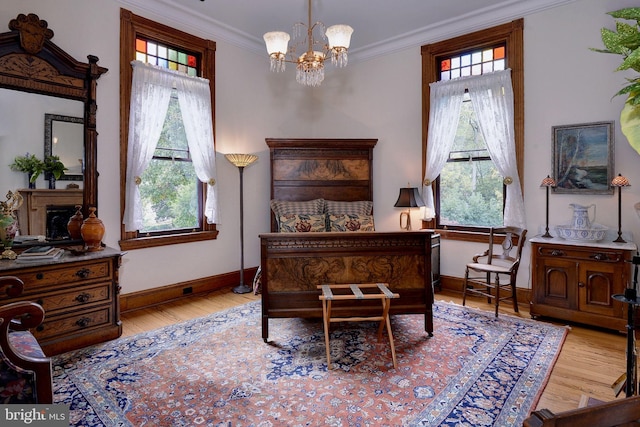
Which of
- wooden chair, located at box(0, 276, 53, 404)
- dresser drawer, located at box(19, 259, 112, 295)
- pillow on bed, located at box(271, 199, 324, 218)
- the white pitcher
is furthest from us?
pillow on bed, located at box(271, 199, 324, 218)

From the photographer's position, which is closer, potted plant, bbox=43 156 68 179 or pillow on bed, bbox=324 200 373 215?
potted plant, bbox=43 156 68 179

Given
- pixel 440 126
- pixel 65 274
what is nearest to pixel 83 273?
pixel 65 274

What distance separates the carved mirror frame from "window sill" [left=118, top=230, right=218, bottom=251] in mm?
584

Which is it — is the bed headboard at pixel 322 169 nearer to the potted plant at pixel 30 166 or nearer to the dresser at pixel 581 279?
the dresser at pixel 581 279

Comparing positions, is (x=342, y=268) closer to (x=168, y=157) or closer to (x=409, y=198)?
(x=409, y=198)

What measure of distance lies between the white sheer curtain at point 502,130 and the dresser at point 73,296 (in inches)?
175

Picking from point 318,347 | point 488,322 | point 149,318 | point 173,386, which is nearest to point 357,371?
point 318,347

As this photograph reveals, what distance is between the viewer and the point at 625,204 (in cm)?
370

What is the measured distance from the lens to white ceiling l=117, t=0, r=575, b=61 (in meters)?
4.26

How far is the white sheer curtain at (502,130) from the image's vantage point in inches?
171

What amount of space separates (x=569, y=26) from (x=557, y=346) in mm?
3464

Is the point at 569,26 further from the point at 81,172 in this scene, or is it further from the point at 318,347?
the point at 81,172

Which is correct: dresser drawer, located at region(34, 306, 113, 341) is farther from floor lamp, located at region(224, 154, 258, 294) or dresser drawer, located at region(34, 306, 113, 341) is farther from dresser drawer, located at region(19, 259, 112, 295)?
floor lamp, located at region(224, 154, 258, 294)

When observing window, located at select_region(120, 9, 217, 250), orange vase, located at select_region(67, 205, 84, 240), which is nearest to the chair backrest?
window, located at select_region(120, 9, 217, 250)
